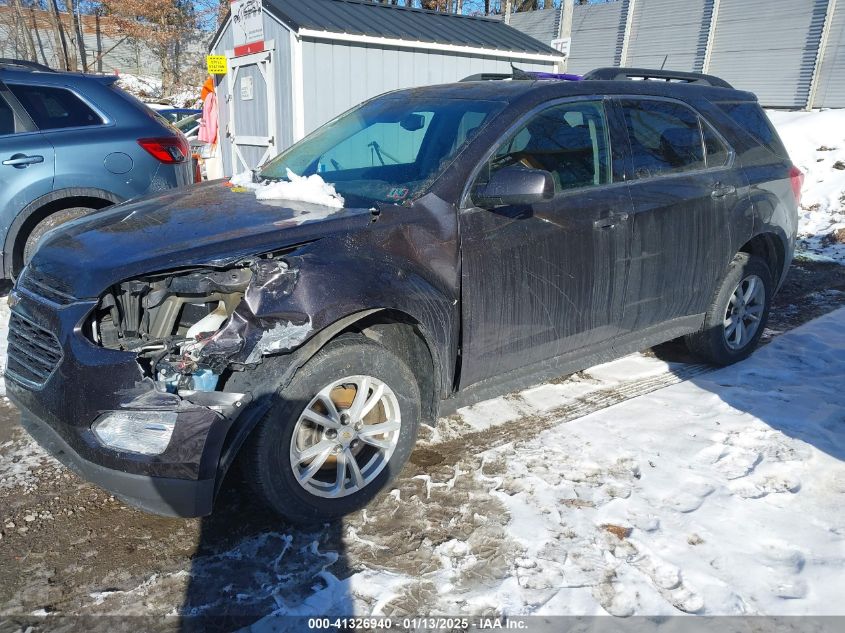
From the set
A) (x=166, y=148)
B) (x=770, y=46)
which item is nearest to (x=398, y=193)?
(x=166, y=148)

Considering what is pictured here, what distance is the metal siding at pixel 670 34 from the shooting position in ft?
54.6

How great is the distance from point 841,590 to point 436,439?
2.00 metres

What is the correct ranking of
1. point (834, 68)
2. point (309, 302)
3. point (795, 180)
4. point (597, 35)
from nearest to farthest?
point (309, 302), point (795, 180), point (834, 68), point (597, 35)

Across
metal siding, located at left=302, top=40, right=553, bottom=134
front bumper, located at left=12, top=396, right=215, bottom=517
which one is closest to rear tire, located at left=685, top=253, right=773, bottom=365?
front bumper, located at left=12, top=396, right=215, bottom=517

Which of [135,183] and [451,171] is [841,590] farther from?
[135,183]

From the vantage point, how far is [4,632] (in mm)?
2430

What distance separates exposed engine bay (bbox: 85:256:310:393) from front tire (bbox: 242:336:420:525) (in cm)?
25

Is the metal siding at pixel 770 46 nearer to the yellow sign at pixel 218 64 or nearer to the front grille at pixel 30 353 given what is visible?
the yellow sign at pixel 218 64

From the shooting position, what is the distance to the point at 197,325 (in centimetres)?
286

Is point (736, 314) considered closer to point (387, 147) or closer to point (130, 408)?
point (387, 147)

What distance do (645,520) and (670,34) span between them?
17.1m

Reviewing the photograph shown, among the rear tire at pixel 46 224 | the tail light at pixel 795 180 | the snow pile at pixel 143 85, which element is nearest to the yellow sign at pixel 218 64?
the rear tire at pixel 46 224

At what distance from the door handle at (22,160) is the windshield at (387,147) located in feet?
7.82

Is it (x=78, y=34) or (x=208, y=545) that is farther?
(x=78, y=34)
